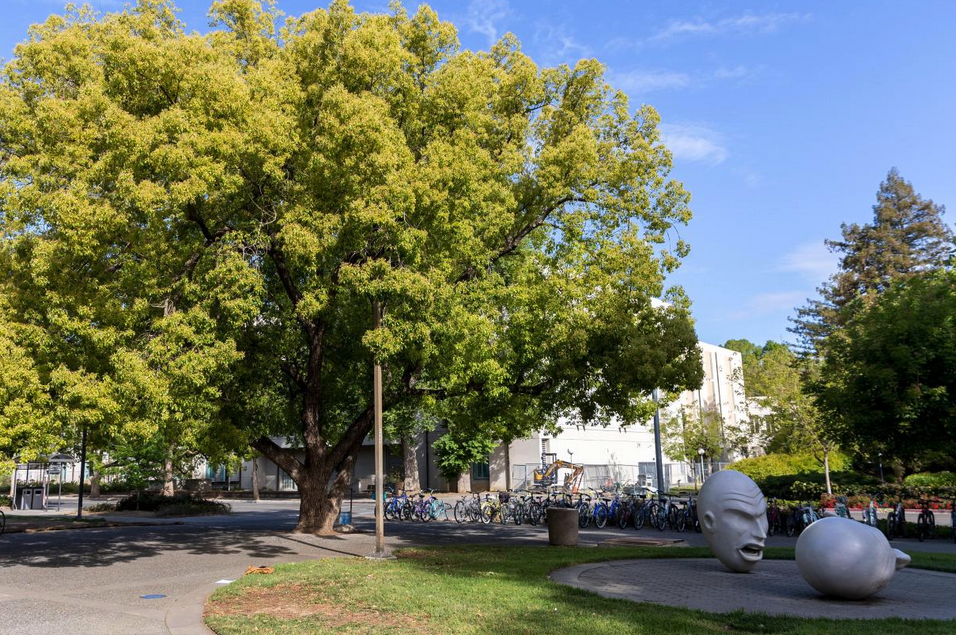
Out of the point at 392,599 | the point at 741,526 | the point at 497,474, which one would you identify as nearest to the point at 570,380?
the point at 741,526

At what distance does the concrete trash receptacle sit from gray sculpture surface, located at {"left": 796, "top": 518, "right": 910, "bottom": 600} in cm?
751

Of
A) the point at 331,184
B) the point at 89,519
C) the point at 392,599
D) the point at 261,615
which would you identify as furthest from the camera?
the point at 89,519

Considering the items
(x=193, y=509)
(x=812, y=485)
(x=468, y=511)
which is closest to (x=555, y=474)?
(x=812, y=485)

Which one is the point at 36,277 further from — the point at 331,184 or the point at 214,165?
the point at 331,184

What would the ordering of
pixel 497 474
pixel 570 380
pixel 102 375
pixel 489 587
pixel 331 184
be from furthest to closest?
pixel 497 474
pixel 570 380
pixel 331 184
pixel 102 375
pixel 489 587

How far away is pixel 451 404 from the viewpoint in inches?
→ 813

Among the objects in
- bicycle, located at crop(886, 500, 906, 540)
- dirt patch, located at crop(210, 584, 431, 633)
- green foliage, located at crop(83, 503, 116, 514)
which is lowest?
green foliage, located at crop(83, 503, 116, 514)

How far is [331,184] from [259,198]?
77.9 inches

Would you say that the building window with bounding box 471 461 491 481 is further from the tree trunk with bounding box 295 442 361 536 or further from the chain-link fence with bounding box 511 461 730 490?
the tree trunk with bounding box 295 442 361 536

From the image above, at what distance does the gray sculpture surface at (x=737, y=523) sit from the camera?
1209cm

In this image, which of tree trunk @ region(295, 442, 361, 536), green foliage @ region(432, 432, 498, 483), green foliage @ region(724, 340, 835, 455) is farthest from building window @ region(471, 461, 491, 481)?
tree trunk @ region(295, 442, 361, 536)

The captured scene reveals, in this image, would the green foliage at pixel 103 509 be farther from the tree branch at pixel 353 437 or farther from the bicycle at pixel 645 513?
the bicycle at pixel 645 513

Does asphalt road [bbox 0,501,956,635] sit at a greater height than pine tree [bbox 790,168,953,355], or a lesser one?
lesser

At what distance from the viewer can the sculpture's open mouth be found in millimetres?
12102
